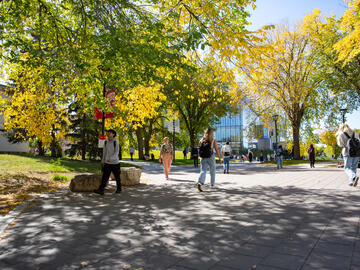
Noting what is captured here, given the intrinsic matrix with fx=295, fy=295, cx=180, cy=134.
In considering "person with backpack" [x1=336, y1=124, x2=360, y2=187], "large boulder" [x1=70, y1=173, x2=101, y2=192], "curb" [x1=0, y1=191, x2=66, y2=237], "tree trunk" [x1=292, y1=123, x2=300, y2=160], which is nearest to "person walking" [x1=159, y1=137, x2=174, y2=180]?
"large boulder" [x1=70, y1=173, x2=101, y2=192]

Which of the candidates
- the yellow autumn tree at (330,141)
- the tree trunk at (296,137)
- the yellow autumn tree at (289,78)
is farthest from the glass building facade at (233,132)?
the yellow autumn tree at (289,78)

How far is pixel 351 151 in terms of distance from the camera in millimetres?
8938

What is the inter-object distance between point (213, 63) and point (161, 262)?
691cm

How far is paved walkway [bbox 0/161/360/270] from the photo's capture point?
3.19 metres

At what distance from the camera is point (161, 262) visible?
10.4 ft

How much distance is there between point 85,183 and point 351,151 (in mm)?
8107

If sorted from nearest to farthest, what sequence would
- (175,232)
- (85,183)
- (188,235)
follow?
(188,235) → (175,232) → (85,183)

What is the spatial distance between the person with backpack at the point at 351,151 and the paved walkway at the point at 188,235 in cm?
229

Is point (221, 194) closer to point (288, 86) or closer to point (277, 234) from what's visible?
point (277, 234)

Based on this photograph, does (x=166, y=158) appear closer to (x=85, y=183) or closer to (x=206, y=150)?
(x=206, y=150)

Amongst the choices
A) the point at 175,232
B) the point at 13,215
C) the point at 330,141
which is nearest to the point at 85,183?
the point at 13,215

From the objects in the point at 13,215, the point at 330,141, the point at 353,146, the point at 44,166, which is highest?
the point at 330,141

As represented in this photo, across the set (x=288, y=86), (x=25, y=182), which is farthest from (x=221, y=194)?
(x=288, y=86)

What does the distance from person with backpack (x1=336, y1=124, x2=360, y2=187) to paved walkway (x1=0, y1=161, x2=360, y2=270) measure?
2292 mm
